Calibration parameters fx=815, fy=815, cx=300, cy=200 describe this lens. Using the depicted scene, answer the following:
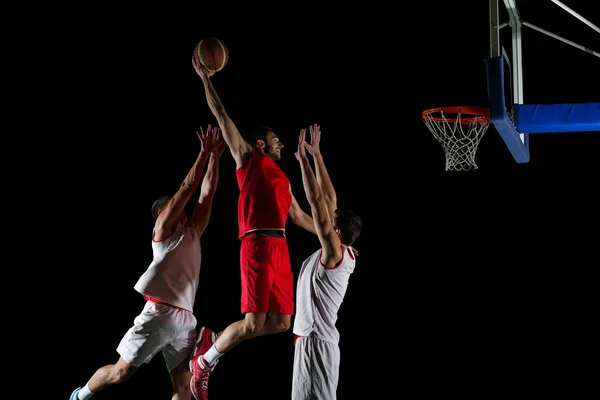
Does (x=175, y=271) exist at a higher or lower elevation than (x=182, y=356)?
higher

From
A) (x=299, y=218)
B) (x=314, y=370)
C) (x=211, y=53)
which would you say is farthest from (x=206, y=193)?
(x=314, y=370)

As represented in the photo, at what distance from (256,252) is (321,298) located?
0.53m

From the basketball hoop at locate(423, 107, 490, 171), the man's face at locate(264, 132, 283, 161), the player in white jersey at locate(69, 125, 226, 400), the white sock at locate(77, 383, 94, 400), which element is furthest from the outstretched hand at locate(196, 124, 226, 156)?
the white sock at locate(77, 383, 94, 400)

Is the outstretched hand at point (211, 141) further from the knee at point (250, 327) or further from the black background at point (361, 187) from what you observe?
the black background at point (361, 187)

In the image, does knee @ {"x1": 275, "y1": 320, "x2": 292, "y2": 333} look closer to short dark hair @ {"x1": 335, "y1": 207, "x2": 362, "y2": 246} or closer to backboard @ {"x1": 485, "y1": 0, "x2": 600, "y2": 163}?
short dark hair @ {"x1": 335, "y1": 207, "x2": 362, "y2": 246}

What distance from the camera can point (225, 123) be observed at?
506 centimetres

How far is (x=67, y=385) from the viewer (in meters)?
7.19

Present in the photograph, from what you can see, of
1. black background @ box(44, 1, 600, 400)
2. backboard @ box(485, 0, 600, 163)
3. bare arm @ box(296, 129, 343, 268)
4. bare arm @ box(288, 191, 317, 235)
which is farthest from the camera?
black background @ box(44, 1, 600, 400)

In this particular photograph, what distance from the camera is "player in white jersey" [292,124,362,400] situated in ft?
15.2

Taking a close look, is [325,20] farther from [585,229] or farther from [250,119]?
[585,229]

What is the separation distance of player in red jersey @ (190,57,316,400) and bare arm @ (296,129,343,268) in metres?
0.38

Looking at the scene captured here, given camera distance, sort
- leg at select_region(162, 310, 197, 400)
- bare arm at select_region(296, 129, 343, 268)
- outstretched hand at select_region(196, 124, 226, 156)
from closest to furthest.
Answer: bare arm at select_region(296, 129, 343, 268)
leg at select_region(162, 310, 197, 400)
outstretched hand at select_region(196, 124, 226, 156)

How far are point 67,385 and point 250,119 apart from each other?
9.37 feet

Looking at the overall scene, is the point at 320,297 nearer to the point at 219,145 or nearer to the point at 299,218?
the point at 299,218
